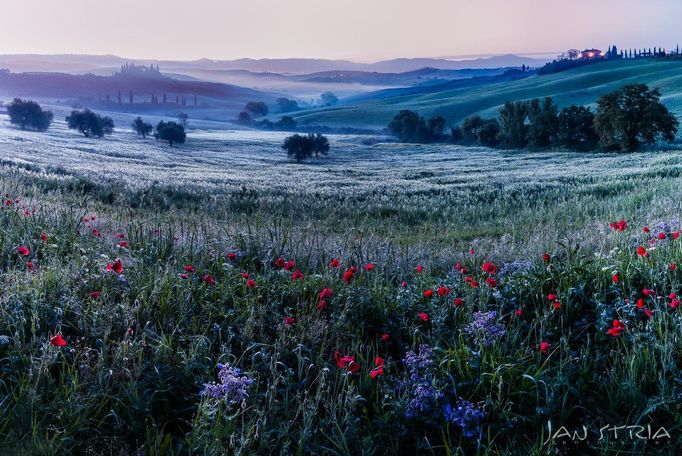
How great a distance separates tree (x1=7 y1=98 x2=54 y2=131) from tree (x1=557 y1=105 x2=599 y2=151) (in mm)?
75161

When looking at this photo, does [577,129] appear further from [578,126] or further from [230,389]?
[230,389]

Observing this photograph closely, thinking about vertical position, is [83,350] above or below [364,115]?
below

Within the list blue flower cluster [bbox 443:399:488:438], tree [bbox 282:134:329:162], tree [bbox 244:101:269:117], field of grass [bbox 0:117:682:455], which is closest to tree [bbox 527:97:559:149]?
tree [bbox 282:134:329:162]

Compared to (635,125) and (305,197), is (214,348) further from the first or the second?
(635,125)

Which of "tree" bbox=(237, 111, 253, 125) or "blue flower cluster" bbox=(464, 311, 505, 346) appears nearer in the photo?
"blue flower cluster" bbox=(464, 311, 505, 346)

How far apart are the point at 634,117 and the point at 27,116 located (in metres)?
82.4

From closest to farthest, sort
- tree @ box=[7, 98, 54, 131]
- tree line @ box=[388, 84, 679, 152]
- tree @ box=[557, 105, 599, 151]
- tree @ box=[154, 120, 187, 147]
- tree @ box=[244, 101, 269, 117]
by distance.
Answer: tree line @ box=[388, 84, 679, 152] < tree @ box=[557, 105, 599, 151] < tree @ box=[154, 120, 187, 147] < tree @ box=[7, 98, 54, 131] < tree @ box=[244, 101, 269, 117]

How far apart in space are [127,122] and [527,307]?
126716 millimetres

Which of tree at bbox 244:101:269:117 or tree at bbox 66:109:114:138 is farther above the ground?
tree at bbox 244:101:269:117

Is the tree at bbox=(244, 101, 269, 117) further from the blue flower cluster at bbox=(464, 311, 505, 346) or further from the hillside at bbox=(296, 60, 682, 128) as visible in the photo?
the blue flower cluster at bbox=(464, 311, 505, 346)

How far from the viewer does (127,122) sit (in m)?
120

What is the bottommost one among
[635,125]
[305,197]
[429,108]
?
[305,197]

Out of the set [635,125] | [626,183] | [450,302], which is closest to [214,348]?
[450,302]

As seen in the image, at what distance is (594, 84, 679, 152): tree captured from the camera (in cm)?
5384
